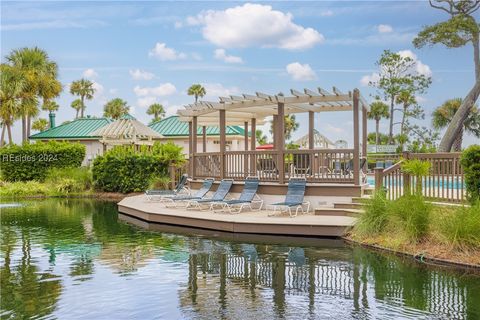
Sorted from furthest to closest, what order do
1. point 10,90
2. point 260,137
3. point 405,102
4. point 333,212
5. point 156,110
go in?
point 156,110
point 260,137
point 405,102
point 10,90
point 333,212

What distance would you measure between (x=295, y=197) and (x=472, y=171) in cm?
466

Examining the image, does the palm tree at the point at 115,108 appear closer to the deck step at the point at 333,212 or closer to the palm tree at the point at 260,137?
the palm tree at the point at 260,137

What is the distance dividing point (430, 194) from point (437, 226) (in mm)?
2611

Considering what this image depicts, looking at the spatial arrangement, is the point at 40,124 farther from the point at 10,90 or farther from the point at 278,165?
the point at 278,165

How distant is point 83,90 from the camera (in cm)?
6150

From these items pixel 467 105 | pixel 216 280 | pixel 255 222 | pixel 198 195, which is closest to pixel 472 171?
pixel 255 222

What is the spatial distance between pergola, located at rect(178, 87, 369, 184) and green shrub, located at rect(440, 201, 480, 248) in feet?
14.6

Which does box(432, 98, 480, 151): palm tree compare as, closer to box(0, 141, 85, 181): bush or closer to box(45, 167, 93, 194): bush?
box(45, 167, 93, 194): bush

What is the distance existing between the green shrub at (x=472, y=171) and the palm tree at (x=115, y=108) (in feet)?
145

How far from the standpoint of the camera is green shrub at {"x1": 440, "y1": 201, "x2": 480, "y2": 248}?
908 centimetres

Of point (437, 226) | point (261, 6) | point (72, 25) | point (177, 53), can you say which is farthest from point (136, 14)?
point (437, 226)

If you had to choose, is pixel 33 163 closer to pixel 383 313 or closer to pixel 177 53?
pixel 177 53

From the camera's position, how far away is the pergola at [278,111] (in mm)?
14375

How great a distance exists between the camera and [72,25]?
22.3m
